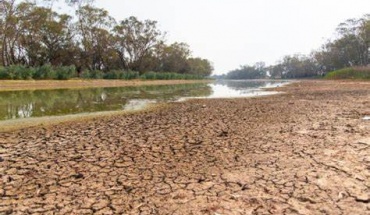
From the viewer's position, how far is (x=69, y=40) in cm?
4197

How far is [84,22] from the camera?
138ft

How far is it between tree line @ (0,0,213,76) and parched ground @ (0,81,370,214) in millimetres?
31193

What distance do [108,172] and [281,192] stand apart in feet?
7.26

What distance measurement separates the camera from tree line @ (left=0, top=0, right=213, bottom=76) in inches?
1305

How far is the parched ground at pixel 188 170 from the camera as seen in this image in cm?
282

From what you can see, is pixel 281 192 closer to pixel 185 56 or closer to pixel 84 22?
pixel 84 22

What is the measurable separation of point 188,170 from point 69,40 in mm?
43387

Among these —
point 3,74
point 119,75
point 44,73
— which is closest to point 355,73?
point 119,75

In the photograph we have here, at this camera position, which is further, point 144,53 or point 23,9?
point 144,53

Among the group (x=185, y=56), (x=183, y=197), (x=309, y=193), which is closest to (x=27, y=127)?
(x=183, y=197)

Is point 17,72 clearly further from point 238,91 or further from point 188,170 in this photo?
point 188,170

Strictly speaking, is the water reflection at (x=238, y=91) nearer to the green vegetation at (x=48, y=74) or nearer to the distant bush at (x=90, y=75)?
the green vegetation at (x=48, y=74)

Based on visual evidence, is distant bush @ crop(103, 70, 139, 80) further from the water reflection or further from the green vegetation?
the water reflection

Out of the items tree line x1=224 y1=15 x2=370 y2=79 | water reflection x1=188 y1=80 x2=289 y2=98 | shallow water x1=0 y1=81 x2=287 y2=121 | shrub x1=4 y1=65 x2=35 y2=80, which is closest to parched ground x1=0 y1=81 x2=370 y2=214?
shallow water x1=0 y1=81 x2=287 y2=121
